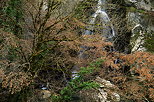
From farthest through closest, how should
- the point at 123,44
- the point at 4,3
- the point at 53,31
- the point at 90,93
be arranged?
the point at 123,44
the point at 53,31
the point at 90,93
the point at 4,3

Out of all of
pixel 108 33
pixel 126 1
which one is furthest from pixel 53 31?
pixel 126 1

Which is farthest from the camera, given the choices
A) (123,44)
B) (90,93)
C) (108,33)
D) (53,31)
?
(123,44)

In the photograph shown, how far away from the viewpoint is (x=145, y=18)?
10.1 m

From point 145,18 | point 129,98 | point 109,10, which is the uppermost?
point 109,10

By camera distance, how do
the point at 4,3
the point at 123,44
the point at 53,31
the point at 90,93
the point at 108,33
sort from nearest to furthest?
the point at 4,3
the point at 90,93
the point at 53,31
the point at 108,33
the point at 123,44

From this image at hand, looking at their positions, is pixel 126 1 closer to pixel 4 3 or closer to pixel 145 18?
pixel 145 18

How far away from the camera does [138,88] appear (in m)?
5.58

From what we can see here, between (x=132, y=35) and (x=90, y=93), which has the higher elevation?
(x=132, y=35)

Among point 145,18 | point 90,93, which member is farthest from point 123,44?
point 90,93

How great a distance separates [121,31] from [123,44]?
4.09 feet

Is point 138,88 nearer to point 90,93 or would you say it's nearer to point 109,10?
point 90,93

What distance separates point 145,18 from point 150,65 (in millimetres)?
5753

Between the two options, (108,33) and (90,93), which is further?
(108,33)

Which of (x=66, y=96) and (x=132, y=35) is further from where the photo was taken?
(x=132, y=35)
